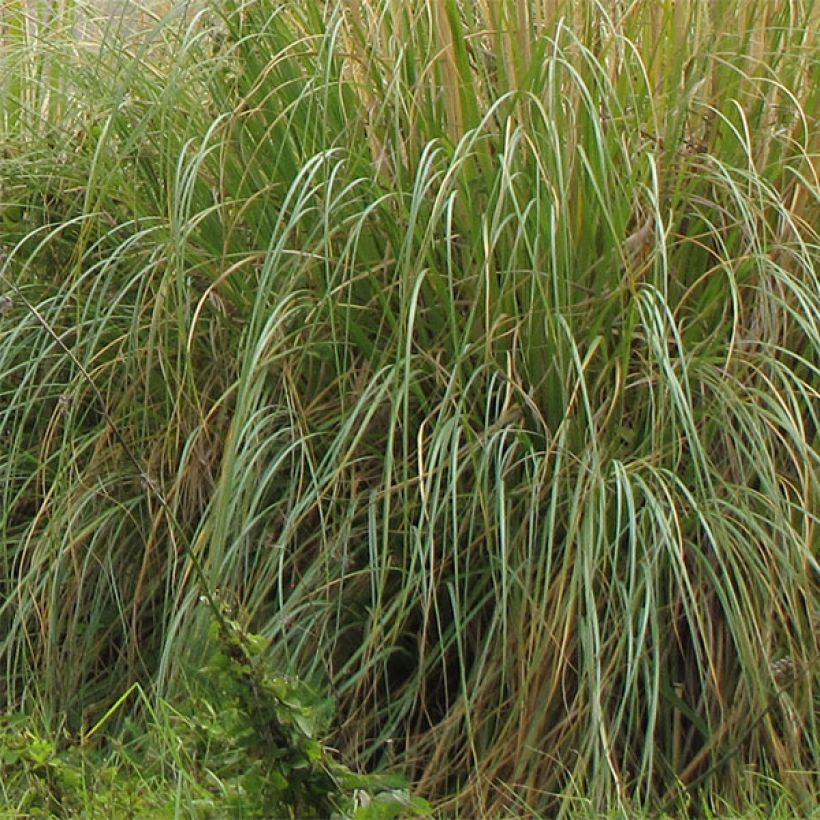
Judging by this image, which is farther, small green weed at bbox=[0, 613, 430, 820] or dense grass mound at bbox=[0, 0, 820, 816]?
dense grass mound at bbox=[0, 0, 820, 816]

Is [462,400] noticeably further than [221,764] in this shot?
Yes

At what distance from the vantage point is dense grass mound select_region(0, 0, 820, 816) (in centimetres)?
292

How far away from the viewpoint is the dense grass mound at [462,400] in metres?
2.92

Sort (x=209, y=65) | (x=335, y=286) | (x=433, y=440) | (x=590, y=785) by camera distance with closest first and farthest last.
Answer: (x=590, y=785)
(x=433, y=440)
(x=335, y=286)
(x=209, y=65)

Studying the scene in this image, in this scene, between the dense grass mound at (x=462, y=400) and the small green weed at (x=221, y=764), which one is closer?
the small green weed at (x=221, y=764)

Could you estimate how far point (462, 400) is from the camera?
9.82 feet

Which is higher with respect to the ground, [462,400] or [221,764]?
[462,400]

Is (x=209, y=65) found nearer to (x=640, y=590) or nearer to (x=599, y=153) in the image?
(x=599, y=153)

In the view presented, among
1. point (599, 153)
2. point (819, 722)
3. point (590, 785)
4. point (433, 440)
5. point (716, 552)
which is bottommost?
point (819, 722)

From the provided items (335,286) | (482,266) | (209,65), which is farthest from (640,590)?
(209,65)

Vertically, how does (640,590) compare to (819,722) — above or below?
above

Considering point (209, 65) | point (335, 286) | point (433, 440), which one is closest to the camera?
point (433, 440)

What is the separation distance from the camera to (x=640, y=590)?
2.93m

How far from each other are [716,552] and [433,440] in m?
0.55
